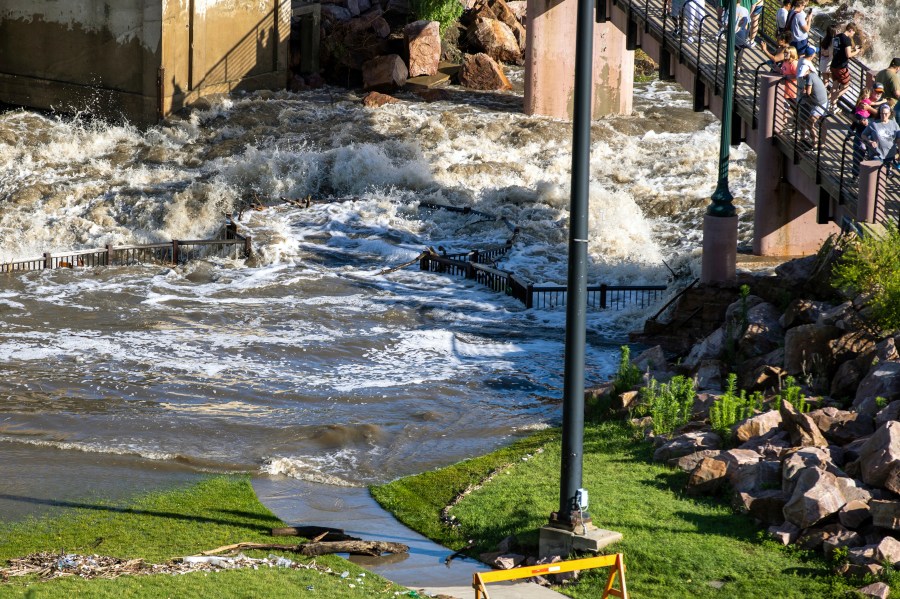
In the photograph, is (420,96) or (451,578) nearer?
(451,578)

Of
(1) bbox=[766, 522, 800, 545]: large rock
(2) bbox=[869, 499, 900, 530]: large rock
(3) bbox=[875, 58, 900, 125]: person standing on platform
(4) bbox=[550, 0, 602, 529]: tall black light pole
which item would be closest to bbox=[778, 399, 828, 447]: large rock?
(1) bbox=[766, 522, 800, 545]: large rock

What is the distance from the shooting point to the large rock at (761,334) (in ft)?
57.1

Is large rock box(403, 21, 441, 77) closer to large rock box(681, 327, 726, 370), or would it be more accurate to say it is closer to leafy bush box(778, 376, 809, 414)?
large rock box(681, 327, 726, 370)

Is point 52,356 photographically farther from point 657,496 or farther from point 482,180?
point 482,180

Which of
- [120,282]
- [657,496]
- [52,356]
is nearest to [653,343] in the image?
[657,496]

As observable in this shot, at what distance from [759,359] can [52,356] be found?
11.1 meters

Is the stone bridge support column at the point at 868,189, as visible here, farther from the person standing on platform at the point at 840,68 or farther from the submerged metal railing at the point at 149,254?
the submerged metal railing at the point at 149,254

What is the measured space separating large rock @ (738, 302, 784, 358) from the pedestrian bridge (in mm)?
2012

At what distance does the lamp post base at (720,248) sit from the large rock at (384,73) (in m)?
25.6

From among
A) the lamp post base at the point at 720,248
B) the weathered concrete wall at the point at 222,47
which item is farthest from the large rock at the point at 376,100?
the lamp post base at the point at 720,248

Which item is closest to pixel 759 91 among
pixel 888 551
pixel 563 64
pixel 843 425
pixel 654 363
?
pixel 654 363

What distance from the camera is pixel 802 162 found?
21.3 meters

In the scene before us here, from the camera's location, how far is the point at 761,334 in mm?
17562

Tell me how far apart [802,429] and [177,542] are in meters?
6.38
